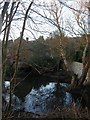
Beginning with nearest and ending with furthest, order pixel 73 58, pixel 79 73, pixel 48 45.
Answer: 1. pixel 48 45
2. pixel 73 58
3. pixel 79 73

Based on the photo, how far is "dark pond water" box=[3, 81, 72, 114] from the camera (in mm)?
3039

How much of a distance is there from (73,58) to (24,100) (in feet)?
4.48

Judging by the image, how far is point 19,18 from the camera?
5.45ft

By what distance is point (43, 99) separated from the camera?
3457 mm

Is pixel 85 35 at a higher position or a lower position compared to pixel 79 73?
higher

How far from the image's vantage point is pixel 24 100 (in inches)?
131

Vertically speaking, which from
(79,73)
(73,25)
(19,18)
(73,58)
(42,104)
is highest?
(73,25)

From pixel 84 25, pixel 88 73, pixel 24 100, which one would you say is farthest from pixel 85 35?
pixel 24 100

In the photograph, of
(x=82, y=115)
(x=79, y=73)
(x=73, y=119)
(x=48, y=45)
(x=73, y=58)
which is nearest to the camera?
(x=73, y=119)

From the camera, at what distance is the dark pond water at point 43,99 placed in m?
3.04

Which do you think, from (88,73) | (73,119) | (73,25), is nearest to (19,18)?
(73,119)

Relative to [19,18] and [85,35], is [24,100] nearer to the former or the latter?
[85,35]

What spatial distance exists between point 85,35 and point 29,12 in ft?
6.62

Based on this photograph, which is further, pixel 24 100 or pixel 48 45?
pixel 24 100
